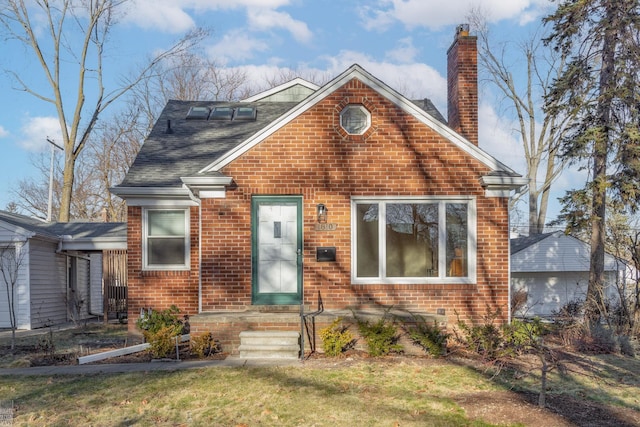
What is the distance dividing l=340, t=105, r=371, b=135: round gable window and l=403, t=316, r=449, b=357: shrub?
3.73 m

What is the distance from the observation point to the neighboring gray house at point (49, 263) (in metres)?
15.5

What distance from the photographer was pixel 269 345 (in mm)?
9617

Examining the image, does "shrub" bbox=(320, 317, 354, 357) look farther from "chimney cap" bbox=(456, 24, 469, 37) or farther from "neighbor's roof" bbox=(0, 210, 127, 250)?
"neighbor's roof" bbox=(0, 210, 127, 250)

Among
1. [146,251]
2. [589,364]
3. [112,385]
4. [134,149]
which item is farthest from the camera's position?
[134,149]

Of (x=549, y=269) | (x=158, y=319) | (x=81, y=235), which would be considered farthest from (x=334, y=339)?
(x=549, y=269)

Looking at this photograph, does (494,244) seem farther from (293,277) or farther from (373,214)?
(293,277)

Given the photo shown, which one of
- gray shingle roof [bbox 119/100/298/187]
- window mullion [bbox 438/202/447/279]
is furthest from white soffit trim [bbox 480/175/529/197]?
gray shingle roof [bbox 119/100/298/187]

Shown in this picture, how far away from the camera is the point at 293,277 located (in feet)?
35.9

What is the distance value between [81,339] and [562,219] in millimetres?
11436

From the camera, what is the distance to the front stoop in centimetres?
950

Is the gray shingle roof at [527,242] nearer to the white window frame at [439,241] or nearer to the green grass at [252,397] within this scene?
the white window frame at [439,241]

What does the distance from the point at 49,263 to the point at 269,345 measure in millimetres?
10398

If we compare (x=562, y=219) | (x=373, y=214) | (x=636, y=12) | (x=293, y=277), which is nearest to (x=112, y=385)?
(x=293, y=277)

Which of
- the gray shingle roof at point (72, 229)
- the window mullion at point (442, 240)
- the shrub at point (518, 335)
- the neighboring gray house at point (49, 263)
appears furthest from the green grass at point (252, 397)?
the gray shingle roof at point (72, 229)
